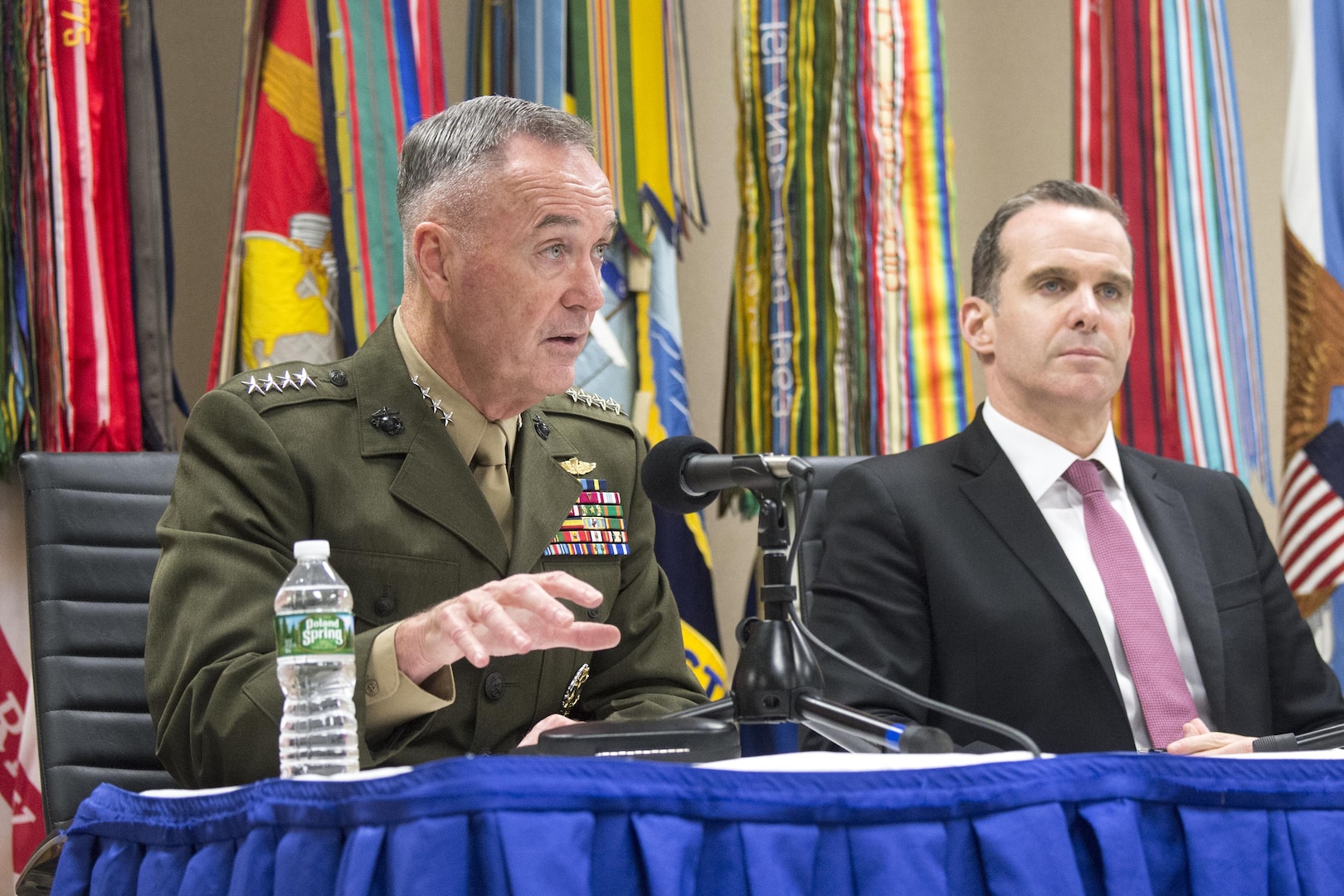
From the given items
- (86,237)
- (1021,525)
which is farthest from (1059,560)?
(86,237)

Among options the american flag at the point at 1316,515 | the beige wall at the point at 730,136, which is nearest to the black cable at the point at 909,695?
the american flag at the point at 1316,515

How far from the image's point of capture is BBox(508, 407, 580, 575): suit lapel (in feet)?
5.49

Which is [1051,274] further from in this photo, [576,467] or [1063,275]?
[576,467]

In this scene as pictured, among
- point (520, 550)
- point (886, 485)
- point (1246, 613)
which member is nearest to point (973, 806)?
point (520, 550)

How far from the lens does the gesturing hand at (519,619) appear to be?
3.48ft

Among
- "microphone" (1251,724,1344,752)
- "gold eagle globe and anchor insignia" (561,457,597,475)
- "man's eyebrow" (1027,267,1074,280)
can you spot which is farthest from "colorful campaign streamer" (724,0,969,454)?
"microphone" (1251,724,1344,752)

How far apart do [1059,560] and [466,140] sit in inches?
39.2

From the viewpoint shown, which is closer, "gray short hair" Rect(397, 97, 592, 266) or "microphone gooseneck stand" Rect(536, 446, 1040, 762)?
"microphone gooseneck stand" Rect(536, 446, 1040, 762)

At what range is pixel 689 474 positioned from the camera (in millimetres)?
1229

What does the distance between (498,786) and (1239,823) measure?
0.50 m

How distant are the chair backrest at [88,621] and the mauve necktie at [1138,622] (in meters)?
1.28

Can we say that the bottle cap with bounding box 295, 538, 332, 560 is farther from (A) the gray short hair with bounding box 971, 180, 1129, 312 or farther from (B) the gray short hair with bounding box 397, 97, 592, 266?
(A) the gray short hair with bounding box 971, 180, 1129, 312

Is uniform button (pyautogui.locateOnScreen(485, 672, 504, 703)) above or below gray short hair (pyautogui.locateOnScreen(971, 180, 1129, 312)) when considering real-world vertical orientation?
below

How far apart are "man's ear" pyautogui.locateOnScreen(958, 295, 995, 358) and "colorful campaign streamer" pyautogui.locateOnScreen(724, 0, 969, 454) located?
12.9 inches
